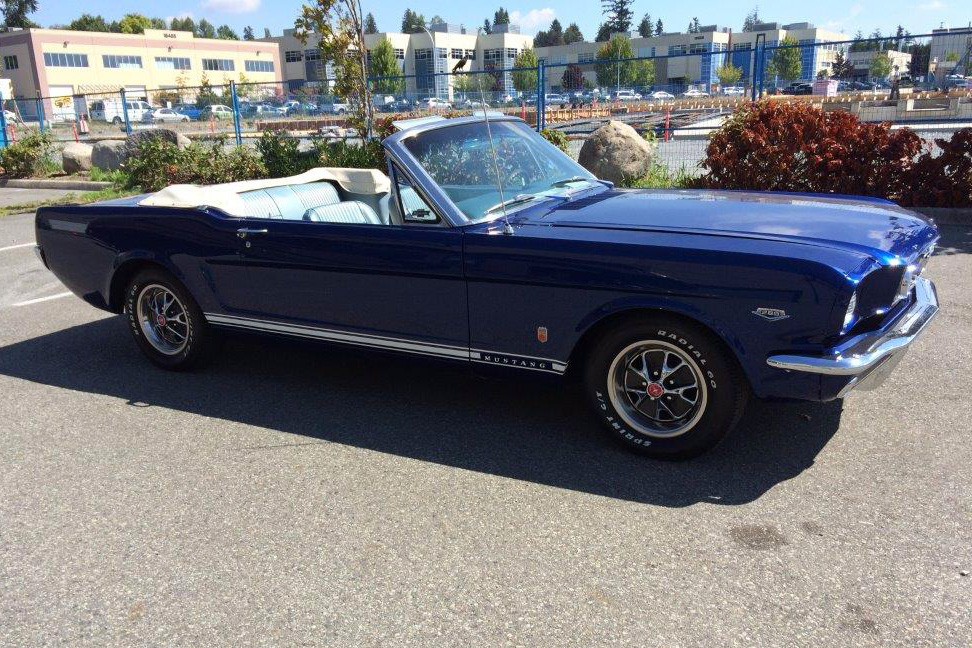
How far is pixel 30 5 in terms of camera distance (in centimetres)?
11081

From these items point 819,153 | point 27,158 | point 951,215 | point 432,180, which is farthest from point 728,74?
point 27,158

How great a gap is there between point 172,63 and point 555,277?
4003 inches

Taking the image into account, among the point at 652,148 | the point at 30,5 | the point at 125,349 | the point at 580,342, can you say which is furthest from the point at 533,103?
the point at 30,5

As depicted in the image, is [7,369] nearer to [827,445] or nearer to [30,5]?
[827,445]

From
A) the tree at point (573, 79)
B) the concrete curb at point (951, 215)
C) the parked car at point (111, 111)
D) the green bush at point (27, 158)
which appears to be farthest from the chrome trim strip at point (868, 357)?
the parked car at point (111, 111)

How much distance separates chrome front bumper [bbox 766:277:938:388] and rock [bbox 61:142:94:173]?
19.8 m

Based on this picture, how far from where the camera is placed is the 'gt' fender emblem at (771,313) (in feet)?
10.5

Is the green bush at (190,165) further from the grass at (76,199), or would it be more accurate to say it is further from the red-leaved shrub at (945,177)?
the red-leaved shrub at (945,177)

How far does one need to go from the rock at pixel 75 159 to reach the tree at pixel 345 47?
9.12 m

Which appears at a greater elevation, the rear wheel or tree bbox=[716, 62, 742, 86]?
tree bbox=[716, 62, 742, 86]

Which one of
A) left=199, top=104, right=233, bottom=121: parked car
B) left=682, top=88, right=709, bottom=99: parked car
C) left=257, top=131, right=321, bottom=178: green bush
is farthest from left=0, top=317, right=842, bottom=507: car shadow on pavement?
left=199, top=104, right=233, bottom=121: parked car

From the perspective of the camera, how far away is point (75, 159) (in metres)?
19.1

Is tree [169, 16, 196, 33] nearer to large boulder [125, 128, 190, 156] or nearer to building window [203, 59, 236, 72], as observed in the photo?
building window [203, 59, 236, 72]

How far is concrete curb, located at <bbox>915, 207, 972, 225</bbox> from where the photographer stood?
9125 mm
